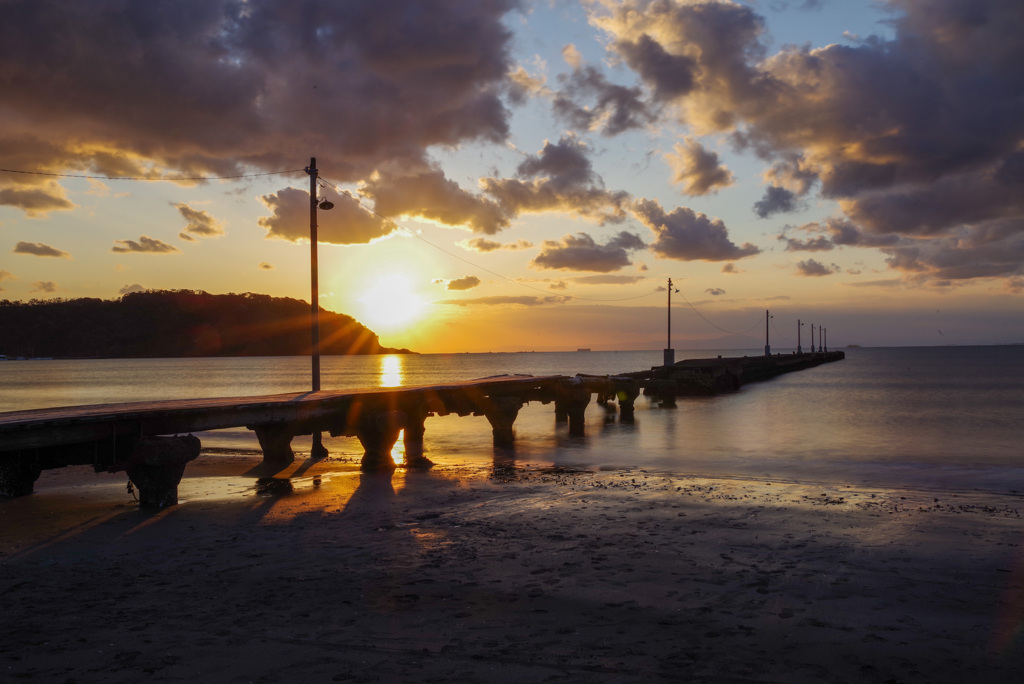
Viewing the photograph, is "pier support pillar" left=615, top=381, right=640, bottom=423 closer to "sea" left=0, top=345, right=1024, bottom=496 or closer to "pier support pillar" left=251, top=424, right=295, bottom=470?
"sea" left=0, top=345, right=1024, bottom=496

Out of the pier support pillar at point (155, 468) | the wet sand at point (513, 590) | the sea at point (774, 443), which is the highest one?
the pier support pillar at point (155, 468)

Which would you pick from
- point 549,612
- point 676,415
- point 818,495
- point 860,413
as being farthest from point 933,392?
point 549,612

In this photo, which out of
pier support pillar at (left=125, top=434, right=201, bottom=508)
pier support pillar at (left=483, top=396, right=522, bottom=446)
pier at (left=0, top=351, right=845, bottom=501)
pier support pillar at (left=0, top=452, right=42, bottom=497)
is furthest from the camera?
pier support pillar at (left=483, top=396, right=522, bottom=446)

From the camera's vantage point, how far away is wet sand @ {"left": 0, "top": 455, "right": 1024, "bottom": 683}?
4.89 m

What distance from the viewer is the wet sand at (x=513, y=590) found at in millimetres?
4895

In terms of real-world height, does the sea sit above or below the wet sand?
below

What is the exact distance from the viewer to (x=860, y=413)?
126 ft

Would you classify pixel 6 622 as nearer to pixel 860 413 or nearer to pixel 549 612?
pixel 549 612

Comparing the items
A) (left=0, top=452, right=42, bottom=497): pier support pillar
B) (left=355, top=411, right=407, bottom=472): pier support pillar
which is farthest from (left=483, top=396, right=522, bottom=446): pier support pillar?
(left=0, top=452, right=42, bottom=497): pier support pillar

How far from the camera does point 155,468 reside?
36.0ft

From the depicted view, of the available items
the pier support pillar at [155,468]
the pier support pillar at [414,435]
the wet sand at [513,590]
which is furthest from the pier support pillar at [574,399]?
the pier support pillar at [155,468]

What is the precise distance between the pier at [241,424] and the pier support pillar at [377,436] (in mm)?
26

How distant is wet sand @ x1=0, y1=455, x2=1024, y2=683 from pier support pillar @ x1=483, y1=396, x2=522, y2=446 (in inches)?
401

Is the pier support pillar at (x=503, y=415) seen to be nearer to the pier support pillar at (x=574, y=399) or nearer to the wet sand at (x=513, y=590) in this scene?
the pier support pillar at (x=574, y=399)
